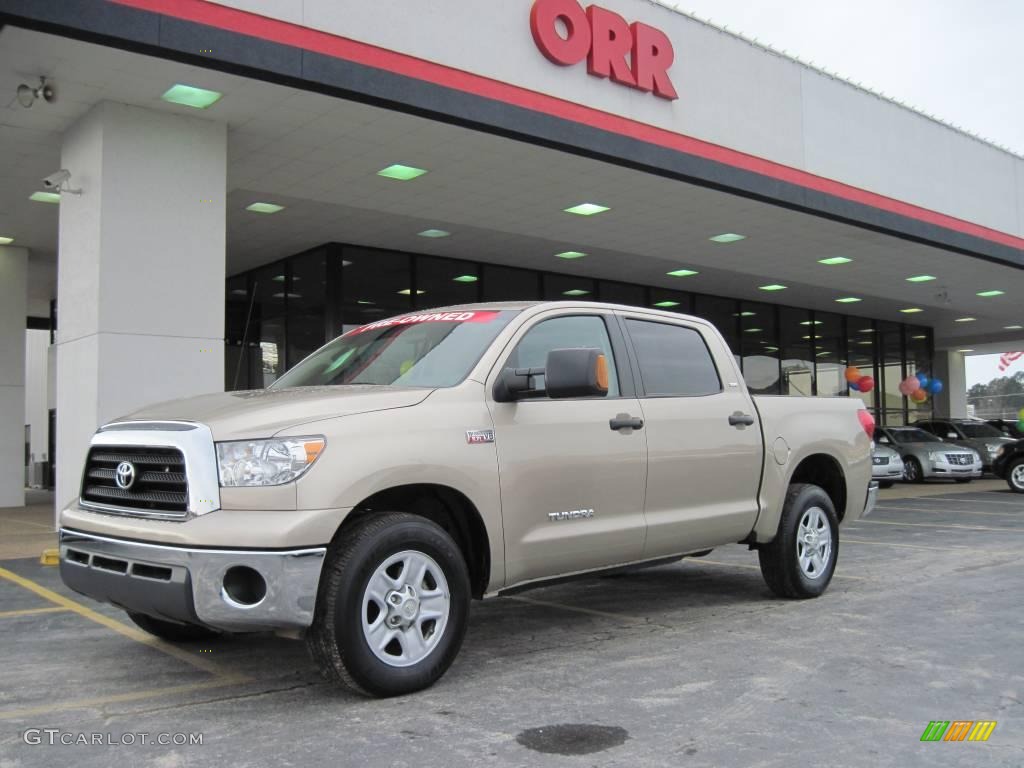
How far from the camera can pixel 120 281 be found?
9.85 metres

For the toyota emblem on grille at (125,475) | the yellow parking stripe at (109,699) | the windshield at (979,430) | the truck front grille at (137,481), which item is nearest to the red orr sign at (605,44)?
the truck front grille at (137,481)

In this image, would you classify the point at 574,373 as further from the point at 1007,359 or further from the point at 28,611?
the point at 1007,359

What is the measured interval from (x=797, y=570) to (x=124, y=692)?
448cm

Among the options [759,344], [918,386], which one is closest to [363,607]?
[759,344]

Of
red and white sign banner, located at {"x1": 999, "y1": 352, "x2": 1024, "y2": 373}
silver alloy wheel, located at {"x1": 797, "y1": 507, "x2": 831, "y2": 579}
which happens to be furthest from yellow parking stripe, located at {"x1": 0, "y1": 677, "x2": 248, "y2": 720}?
red and white sign banner, located at {"x1": 999, "y1": 352, "x2": 1024, "y2": 373}

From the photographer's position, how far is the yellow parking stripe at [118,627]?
201 inches

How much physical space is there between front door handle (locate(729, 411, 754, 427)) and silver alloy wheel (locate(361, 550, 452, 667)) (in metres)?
2.63

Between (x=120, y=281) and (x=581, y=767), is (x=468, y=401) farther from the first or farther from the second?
(x=120, y=281)

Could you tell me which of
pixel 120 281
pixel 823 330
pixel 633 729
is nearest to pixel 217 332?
pixel 120 281

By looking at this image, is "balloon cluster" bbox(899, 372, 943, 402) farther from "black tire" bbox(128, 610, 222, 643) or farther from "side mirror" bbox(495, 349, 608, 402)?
"black tire" bbox(128, 610, 222, 643)

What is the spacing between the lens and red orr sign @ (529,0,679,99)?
1143cm

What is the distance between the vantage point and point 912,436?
22.8 m

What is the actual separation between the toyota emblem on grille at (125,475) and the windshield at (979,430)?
23.7 metres

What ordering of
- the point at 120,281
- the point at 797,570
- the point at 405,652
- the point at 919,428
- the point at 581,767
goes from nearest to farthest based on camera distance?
the point at 581,767 → the point at 405,652 → the point at 797,570 → the point at 120,281 → the point at 919,428
